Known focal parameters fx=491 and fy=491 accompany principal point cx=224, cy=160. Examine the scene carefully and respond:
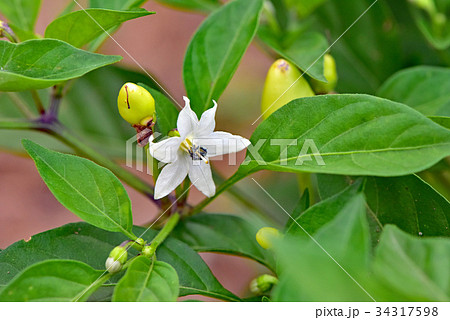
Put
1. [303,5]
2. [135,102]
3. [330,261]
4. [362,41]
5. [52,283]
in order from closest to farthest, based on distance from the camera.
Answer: [330,261] < [52,283] < [135,102] < [303,5] < [362,41]

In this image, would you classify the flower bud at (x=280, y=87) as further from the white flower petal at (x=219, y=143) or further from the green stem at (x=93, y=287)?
the green stem at (x=93, y=287)

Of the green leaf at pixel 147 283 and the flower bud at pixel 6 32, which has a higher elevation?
the flower bud at pixel 6 32

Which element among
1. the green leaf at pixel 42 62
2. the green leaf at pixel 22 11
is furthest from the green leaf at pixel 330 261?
the green leaf at pixel 22 11

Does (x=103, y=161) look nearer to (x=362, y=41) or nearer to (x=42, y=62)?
(x=42, y=62)

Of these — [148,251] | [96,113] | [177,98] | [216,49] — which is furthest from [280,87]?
[177,98]

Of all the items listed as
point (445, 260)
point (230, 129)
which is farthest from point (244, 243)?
point (230, 129)

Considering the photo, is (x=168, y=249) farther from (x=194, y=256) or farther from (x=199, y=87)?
(x=199, y=87)

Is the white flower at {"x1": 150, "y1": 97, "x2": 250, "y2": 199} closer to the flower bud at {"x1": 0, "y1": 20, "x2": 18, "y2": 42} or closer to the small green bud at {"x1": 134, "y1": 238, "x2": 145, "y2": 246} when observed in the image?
the small green bud at {"x1": 134, "y1": 238, "x2": 145, "y2": 246}
